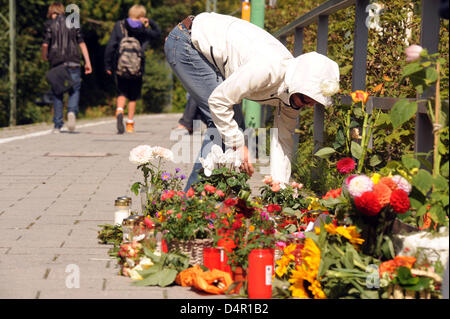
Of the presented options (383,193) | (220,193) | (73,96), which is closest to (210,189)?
(220,193)

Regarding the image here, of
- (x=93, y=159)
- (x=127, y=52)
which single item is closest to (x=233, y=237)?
(x=93, y=159)

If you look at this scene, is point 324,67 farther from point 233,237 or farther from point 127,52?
point 127,52

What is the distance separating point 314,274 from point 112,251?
1.47 m

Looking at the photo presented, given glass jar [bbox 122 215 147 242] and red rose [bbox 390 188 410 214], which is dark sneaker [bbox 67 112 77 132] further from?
red rose [bbox 390 188 410 214]

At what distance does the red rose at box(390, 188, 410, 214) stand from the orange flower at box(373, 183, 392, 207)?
28 mm

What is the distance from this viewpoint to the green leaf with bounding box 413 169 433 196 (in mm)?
3324

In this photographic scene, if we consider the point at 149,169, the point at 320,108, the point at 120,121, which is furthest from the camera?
the point at 120,121

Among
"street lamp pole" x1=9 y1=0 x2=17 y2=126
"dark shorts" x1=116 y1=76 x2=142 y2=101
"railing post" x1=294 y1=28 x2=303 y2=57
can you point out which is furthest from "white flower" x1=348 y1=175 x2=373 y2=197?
"street lamp pole" x1=9 y1=0 x2=17 y2=126

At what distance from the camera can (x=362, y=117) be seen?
4.77 metres

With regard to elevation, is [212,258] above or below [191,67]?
below

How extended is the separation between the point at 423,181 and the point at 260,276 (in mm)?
837

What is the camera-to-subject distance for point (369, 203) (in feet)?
11.2

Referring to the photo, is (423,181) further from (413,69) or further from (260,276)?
(260,276)

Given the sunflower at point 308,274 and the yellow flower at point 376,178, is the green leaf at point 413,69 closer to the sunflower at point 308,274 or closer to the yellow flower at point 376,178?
the yellow flower at point 376,178
